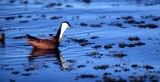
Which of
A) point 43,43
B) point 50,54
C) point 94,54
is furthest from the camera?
point 43,43

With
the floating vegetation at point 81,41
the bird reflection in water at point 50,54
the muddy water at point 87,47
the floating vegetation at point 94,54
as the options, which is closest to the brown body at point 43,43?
the bird reflection in water at point 50,54

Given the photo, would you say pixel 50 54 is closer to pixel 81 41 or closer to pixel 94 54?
pixel 94 54

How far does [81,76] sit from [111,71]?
121 centimetres

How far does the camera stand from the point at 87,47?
2039 cm

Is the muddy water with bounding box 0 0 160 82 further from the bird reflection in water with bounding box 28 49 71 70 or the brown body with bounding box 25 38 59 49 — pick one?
the brown body with bounding box 25 38 59 49

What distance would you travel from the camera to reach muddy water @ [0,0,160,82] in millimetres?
15395

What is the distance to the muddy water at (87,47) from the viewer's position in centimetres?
1540

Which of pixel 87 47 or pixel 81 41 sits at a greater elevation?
pixel 87 47

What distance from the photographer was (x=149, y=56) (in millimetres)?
18125

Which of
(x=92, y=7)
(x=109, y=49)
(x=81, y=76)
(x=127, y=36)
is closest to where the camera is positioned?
(x=81, y=76)

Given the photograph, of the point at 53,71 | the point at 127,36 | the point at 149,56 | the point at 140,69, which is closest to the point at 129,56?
the point at 149,56

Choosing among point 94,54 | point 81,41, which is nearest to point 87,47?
point 81,41

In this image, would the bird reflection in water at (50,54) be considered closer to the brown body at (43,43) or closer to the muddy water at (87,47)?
the muddy water at (87,47)

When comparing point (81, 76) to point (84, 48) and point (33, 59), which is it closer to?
point (33, 59)
